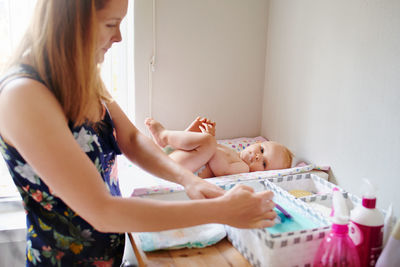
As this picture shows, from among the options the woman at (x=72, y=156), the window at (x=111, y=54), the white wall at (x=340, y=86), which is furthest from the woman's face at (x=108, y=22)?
the window at (x=111, y=54)

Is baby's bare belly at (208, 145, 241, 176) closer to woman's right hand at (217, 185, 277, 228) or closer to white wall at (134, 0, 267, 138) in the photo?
white wall at (134, 0, 267, 138)

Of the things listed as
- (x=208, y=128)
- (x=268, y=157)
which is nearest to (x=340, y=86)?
(x=268, y=157)

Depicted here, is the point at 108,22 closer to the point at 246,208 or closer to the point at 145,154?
the point at 145,154

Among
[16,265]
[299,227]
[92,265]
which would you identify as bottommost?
[16,265]

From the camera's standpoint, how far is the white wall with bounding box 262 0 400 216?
134cm

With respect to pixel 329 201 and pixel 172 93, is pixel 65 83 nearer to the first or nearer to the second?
pixel 329 201

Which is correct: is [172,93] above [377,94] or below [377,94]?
below

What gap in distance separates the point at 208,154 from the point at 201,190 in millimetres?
835

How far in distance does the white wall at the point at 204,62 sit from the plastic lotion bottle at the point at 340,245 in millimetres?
1476

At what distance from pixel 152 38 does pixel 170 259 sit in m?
1.44

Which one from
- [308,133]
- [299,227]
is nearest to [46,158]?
[299,227]

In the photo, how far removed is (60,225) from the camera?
2.71 ft

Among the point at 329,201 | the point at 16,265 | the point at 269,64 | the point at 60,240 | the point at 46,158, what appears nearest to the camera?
the point at 46,158

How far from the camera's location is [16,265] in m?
1.70
